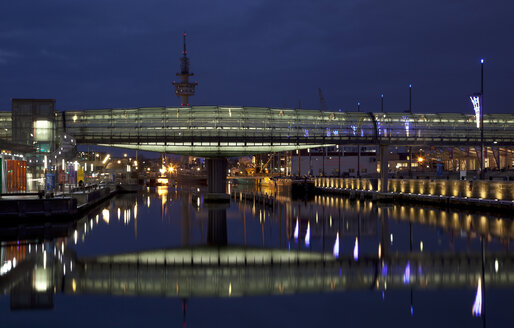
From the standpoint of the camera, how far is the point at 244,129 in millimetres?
66625

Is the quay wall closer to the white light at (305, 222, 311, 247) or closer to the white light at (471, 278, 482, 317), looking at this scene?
the white light at (305, 222, 311, 247)

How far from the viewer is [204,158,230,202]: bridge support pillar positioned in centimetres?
7094

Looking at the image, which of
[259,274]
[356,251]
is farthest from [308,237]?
[259,274]

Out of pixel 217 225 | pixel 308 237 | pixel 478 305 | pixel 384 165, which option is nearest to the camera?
pixel 478 305

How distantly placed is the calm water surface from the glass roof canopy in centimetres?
1708

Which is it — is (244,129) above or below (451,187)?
above

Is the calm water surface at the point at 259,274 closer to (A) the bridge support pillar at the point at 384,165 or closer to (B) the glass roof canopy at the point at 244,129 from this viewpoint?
(B) the glass roof canopy at the point at 244,129

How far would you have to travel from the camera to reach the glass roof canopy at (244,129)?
64312 millimetres

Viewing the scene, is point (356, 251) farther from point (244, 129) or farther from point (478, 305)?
point (244, 129)

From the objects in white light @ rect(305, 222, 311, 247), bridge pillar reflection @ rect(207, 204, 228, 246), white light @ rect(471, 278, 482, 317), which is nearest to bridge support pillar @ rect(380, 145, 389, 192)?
bridge pillar reflection @ rect(207, 204, 228, 246)

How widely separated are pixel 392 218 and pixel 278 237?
1600cm

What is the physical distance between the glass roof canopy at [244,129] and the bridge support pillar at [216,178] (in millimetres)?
1470

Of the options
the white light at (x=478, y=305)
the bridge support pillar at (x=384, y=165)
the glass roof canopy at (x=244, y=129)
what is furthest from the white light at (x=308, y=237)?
the bridge support pillar at (x=384, y=165)

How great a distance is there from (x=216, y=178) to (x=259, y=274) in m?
44.4
